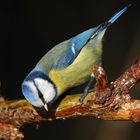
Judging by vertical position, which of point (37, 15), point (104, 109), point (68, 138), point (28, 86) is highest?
point (37, 15)

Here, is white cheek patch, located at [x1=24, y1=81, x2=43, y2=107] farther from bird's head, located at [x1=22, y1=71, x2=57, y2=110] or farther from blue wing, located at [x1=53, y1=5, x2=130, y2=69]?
blue wing, located at [x1=53, y1=5, x2=130, y2=69]

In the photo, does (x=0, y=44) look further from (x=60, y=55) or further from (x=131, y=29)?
(x=60, y=55)

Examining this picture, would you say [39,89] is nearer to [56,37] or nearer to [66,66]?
[66,66]

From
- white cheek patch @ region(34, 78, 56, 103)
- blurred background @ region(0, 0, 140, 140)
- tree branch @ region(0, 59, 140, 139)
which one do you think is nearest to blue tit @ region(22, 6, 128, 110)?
white cheek patch @ region(34, 78, 56, 103)

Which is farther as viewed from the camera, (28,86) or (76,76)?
(76,76)

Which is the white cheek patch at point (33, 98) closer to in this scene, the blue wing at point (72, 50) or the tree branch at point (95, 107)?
the tree branch at point (95, 107)

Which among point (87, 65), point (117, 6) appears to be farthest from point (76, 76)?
point (117, 6)

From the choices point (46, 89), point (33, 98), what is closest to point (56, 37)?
point (46, 89)
